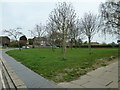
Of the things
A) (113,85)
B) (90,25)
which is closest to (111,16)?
(90,25)

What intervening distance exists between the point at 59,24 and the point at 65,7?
1975 mm

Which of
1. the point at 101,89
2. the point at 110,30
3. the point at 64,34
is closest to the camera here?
the point at 101,89

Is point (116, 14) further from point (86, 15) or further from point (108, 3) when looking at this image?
point (86, 15)

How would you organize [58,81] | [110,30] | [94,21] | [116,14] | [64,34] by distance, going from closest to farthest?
[58,81] < [64,34] < [116,14] < [110,30] < [94,21]

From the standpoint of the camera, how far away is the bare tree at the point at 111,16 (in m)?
A: 14.9

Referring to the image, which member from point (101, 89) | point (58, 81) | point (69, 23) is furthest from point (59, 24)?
point (101, 89)

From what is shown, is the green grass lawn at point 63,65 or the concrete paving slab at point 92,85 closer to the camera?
the concrete paving slab at point 92,85

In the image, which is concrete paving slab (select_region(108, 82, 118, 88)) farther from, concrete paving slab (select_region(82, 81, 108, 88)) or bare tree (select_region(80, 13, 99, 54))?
bare tree (select_region(80, 13, 99, 54))

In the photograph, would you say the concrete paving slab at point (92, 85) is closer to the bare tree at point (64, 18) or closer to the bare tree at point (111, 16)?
the bare tree at point (64, 18)

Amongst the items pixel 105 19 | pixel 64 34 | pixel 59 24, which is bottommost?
pixel 64 34

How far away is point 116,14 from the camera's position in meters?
14.8

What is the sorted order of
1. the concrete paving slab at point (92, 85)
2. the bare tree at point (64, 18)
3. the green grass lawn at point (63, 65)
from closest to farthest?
the concrete paving slab at point (92, 85)
the green grass lawn at point (63, 65)
the bare tree at point (64, 18)

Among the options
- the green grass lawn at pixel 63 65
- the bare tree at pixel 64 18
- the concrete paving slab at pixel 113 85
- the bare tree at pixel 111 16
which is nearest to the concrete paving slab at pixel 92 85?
the concrete paving slab at pixel 113 85

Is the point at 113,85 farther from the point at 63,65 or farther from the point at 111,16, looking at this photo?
the point at 111,16
